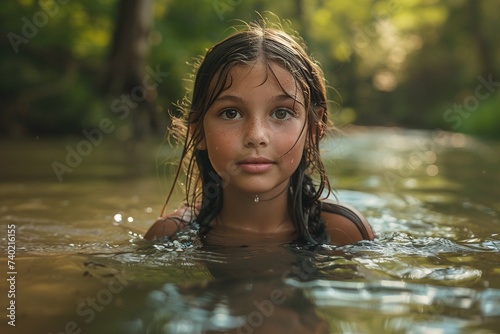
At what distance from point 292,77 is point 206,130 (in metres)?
0.45

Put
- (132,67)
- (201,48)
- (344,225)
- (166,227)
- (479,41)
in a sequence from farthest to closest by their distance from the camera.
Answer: (479,41), (201,48), (132,67), (166,227), (344,225)

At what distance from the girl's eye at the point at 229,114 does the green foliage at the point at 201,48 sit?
1.02 m

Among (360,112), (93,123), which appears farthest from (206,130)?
(360,112)

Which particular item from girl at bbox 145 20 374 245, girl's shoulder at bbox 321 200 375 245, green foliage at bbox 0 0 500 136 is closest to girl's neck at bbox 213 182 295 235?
girl at bbox 145 20 374 245

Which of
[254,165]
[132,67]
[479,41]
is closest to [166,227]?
[254,165]

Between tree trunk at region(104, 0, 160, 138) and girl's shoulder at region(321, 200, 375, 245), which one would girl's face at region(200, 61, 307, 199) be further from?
tree trunk at region(104, 0, 160, 138)

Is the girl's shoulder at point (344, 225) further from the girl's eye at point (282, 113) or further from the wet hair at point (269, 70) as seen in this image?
the girl's eye at point (282, 113)

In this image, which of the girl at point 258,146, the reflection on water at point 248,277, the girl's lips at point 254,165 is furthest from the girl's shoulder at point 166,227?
the girl's lips at point 254,165

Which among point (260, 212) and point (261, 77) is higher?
point (261, 77)

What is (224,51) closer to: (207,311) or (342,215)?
(342,215)

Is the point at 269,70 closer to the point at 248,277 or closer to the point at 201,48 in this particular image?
the point at 248,277

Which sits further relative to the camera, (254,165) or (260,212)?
(260,212)

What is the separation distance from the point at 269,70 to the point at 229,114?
0.26 metres

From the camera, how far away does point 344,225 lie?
3.21m
